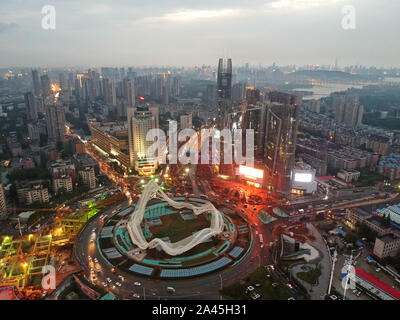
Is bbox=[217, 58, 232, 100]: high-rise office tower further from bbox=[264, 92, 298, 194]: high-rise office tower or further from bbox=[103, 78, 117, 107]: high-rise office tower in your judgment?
bbox=[103, 78, 117, 107]: high-rise office tower

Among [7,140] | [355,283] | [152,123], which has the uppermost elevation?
[152,123]

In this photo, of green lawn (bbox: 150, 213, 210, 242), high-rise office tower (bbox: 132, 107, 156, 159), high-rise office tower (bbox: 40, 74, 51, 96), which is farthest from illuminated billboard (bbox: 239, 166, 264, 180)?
high-rise office tower (bbox: 40, 74, 51, 96)

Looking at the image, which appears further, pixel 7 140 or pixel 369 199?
pixel 7 140

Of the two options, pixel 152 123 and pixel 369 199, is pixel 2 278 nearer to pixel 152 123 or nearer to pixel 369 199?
pixel 152 123

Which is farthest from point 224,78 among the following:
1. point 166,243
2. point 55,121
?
point 166,243

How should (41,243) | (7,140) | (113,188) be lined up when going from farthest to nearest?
(7,140), (113,188), (41,243)
